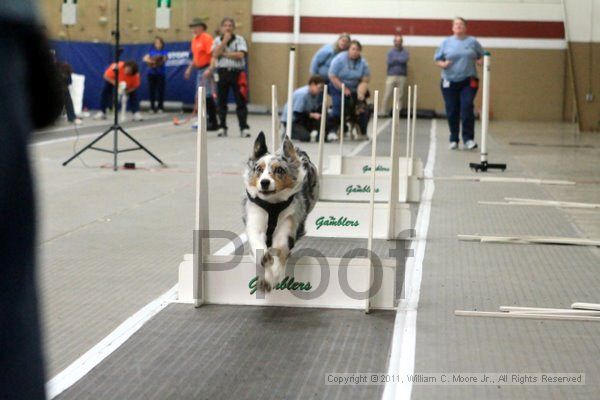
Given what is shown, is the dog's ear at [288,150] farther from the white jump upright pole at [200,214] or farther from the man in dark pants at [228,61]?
the man in dark pants at [228,61]

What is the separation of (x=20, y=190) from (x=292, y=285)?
161 inches

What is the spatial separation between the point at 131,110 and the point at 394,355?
59.7 feet

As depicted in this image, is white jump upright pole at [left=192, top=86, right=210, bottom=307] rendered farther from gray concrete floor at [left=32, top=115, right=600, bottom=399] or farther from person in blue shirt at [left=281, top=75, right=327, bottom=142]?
person in blue shirt at [left=281, top=75, right=327, bottom=142]

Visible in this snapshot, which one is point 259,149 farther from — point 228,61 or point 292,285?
point 228,61

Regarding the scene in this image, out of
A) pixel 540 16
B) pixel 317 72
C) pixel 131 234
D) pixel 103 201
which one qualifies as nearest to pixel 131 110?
pixel 317 72

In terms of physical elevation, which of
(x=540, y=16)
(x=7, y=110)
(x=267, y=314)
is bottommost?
(x=267, y=314)

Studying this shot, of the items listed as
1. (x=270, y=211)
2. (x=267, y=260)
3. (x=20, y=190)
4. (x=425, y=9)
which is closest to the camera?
(x=20, y=190)

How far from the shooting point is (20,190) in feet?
4.25

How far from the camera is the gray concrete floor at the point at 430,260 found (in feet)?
14.7

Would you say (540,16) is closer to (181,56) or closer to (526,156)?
(181,56)

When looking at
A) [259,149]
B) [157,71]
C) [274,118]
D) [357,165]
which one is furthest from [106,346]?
[157,71]

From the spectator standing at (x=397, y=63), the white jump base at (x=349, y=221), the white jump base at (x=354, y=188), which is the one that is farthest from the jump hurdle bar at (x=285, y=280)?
the spectator standing at (x=397, y=63)

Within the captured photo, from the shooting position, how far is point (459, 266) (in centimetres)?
649

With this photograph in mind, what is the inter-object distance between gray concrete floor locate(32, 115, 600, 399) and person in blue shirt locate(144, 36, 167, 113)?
1010 centimetres
